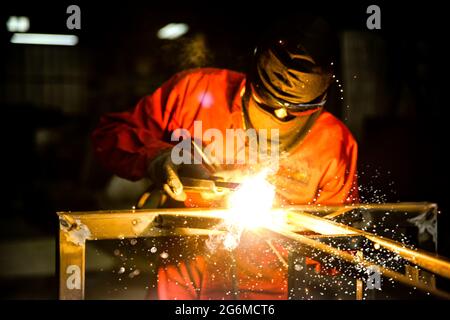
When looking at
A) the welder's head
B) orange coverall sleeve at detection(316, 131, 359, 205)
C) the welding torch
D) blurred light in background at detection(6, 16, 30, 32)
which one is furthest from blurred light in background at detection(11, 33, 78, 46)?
orange coverall sleeve at detection(316, 131, 359, 205)

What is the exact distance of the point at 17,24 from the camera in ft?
12.3

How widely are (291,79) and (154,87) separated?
37.7 inches

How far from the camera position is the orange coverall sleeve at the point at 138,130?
3354mm

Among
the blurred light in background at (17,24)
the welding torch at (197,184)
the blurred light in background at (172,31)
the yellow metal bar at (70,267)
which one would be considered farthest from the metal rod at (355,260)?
the blurred light in background at (17,24)

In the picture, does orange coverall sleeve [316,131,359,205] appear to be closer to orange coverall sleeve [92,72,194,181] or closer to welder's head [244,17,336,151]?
welder's head [244,17,336,151]

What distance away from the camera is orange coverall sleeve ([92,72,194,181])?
3354 millimetres

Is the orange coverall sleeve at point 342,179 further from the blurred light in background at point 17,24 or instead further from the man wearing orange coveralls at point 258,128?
the blurred light in background at point 17,24

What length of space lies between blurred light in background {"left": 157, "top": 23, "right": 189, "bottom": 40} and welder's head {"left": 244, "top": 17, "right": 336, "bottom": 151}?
1.80 feet

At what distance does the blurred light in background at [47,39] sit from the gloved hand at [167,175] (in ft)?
3.82

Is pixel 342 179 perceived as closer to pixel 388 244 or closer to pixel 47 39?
pixel 388 244

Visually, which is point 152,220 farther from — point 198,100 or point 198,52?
point 198,52

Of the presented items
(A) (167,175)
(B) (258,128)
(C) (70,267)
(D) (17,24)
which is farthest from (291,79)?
(D) (17,24)

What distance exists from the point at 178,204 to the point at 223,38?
116cm
